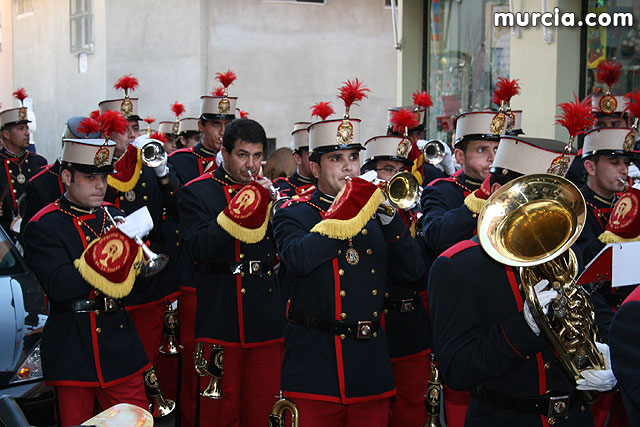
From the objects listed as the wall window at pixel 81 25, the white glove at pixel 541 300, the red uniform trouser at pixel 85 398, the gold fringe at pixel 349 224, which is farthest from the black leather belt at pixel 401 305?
the wall window at pixel 81 25

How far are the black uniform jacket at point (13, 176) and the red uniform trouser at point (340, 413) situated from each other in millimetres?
6471

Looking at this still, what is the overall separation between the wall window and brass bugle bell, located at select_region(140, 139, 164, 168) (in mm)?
12404

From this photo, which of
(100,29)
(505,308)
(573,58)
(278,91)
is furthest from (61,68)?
(505,308)

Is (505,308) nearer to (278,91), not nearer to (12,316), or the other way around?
(12,316)

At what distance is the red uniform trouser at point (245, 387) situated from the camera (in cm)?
532

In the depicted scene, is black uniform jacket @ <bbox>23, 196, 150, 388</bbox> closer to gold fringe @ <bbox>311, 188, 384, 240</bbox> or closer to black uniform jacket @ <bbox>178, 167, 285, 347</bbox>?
black uniform jacket @ <bbox>178, 167, 285, 347</bbox>

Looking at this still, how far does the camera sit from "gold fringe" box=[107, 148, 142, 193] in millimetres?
6668

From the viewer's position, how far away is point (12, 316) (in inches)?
213

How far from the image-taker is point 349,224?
3.91 metres

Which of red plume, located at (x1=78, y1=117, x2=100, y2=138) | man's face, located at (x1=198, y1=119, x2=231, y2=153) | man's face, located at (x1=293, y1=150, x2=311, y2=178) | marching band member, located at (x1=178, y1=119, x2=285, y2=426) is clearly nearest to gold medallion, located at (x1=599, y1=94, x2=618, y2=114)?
man's face, located at (x1=293, y1=150, x2=311, y2=178)

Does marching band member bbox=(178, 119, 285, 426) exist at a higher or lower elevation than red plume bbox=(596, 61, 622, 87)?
lower

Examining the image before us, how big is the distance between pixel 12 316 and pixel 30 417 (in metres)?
0.76

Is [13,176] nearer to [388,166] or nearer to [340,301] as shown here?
[388,166]

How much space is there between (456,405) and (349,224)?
Answer: 5.08ft
